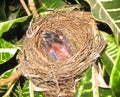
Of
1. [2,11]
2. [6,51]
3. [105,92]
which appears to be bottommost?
[105,92]

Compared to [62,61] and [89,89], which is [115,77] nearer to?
[89,89]

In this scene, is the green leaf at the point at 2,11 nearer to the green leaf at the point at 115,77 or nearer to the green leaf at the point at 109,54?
the green leaf at the point at 109,54

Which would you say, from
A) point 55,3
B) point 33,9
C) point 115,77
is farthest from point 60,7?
point 115,77

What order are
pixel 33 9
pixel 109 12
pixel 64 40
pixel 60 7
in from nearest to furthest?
pixel 109 12 < pixel 33 9 < pixel 60 7 < pixel 64 40

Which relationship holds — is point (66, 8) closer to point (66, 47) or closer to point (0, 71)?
point (66, 47)

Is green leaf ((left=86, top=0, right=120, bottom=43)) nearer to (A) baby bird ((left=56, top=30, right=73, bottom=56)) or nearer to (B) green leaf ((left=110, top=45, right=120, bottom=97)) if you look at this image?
(B) green leaf ((left=110, top=45, right=120, bottom=97))

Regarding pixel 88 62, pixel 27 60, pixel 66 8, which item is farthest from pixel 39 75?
pixel 66 8
